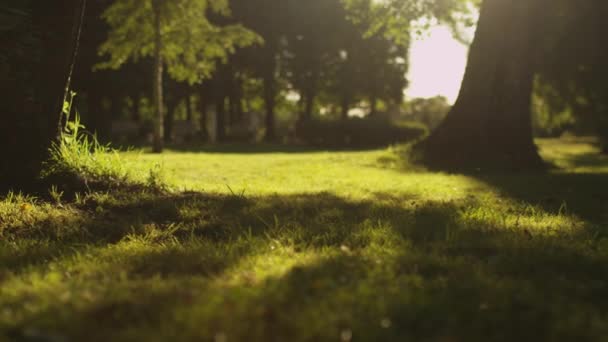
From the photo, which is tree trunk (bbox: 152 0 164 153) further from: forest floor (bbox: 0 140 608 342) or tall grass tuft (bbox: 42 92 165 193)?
forest floor (bbox: 0 140 608 342)

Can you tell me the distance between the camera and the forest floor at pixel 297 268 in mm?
2264

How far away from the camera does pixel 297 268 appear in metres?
3.09

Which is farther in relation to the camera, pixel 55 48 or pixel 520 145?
pixel 520 145

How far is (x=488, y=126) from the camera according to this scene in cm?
1177

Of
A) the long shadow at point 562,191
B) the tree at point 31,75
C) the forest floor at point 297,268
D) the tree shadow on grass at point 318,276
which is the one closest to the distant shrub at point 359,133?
the long shadow at point 562,191

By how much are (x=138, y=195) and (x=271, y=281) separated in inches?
119

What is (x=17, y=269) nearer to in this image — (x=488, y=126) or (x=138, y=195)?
(x=138, y=195)

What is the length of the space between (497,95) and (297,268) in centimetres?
1021

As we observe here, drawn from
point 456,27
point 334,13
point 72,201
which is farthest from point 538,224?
point 334,13

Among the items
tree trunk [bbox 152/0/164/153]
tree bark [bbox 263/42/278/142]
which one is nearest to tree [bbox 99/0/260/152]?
tree trunk [bbox 152/0/164/153]

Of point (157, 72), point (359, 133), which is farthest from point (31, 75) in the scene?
point (359, 133)

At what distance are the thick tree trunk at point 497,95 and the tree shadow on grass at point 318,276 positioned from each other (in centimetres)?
720

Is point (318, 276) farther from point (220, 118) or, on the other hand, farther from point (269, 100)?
point (269, 100)

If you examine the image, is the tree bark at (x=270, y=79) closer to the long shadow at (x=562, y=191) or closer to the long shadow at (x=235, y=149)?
the long shadow at (x=235, y=149)
